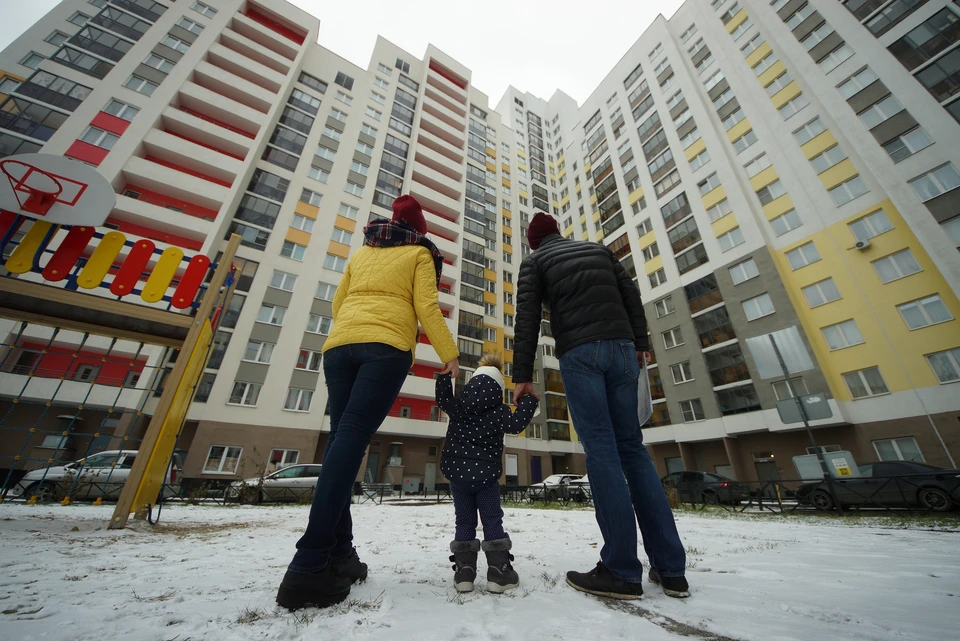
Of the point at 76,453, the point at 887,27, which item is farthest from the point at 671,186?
the point at 76,453

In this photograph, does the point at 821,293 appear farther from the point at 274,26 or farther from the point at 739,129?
the point at 274,26

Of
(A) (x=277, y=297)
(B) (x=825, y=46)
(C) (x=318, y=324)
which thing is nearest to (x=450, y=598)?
(C) (x=318, y=324)

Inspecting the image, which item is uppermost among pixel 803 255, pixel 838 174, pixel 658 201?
pixel 658 201

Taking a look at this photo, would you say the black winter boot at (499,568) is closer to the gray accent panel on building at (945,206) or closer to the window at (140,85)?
the gray accent panel on building at (945,206)

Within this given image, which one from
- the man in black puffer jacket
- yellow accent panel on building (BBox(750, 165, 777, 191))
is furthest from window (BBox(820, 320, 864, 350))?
the man in black puffer jacket

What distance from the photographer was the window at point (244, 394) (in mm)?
20438

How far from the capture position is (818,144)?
72.1 ft

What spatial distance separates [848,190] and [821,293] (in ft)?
19.6

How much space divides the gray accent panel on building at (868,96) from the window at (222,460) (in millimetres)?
38324

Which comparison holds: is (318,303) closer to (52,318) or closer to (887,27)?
(52,318)

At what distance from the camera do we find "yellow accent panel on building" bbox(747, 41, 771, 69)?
85.6ft

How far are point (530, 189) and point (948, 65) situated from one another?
107ft

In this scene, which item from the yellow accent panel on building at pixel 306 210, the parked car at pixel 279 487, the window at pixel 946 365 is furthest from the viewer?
the yellow accent panel on building at pixel 306 210

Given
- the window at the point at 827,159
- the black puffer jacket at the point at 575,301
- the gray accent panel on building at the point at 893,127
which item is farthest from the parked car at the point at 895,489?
the window at the point at 827,159
